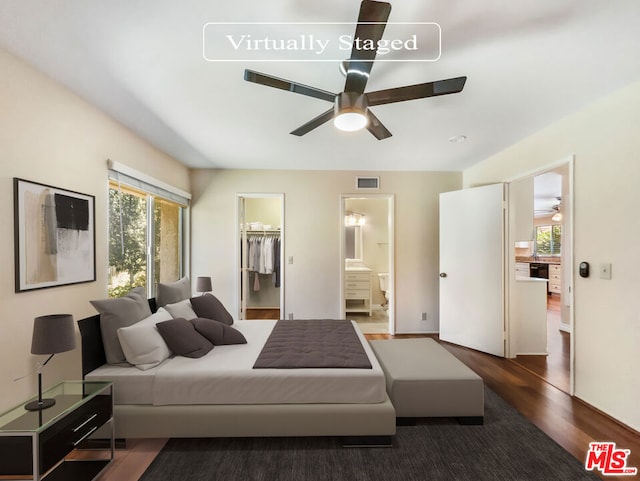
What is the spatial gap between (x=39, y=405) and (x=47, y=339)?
0.36m

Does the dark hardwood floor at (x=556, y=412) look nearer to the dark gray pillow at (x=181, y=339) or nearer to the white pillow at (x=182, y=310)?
the dark gray pillow at (x=181, y=339)

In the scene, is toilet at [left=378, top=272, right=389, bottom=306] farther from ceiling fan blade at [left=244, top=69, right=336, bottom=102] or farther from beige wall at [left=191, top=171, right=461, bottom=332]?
ceiling fan blade at [left=244, top=69, right=336, bottom=102]

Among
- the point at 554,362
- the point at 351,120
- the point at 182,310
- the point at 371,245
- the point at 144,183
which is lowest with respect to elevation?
the point at 554,362

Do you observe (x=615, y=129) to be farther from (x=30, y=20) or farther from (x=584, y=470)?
(x=30, y=20)

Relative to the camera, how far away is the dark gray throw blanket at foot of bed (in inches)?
81.6

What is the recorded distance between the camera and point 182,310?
2.68 m

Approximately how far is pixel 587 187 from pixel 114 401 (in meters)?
3.95

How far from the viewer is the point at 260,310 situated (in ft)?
19.5

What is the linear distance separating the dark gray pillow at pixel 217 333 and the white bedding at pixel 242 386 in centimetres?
47

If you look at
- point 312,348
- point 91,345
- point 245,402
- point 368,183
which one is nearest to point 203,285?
point 91,345

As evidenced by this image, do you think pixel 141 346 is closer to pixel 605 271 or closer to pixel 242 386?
pixel 242 386

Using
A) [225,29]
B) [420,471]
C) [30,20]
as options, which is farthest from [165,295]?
[420,471]

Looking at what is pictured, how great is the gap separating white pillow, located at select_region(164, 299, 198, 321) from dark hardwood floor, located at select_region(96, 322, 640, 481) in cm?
Answer: 93

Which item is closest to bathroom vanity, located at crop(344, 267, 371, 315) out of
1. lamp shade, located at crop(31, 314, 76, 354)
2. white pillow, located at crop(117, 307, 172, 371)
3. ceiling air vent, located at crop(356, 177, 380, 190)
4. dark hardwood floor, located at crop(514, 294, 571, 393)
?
ceiling air vent, located at crop(356, 177, 380, 190)
